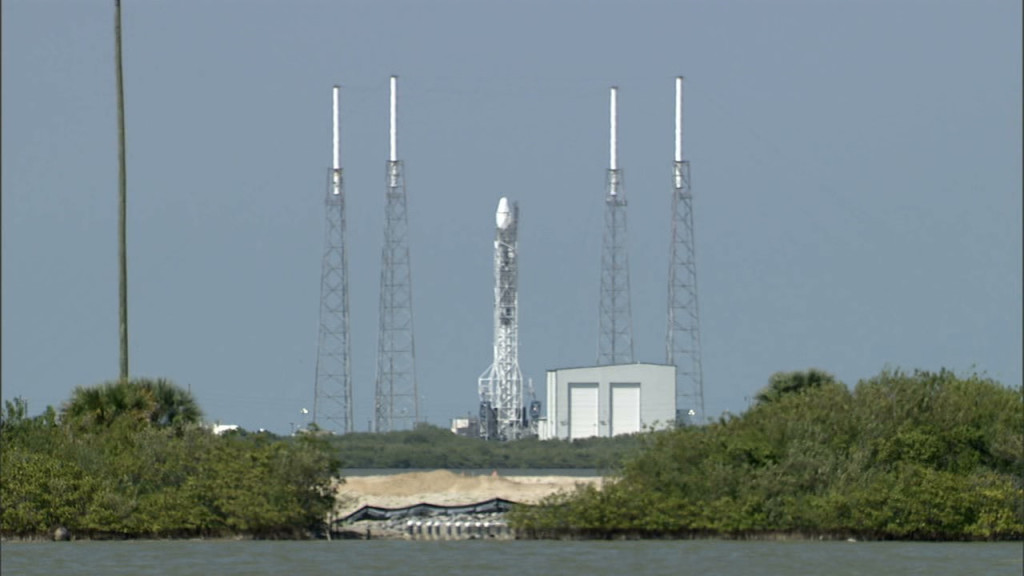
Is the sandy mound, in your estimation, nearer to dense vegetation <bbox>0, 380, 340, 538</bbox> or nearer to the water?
dense vegetation <bbox>0, 380, 340, 538</bbox>

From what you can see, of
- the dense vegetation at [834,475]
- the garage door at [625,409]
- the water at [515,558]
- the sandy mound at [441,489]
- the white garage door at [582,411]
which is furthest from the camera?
the white garage door at [582,411]

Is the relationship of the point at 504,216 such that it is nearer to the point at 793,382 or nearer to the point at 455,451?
the point at 455,451

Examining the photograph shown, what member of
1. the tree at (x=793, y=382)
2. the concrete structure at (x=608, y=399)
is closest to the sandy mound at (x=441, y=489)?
the tree at (x=793, y=382)

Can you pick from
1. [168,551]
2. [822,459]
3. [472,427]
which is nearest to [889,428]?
[822,459]

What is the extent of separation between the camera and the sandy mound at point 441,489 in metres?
63.3

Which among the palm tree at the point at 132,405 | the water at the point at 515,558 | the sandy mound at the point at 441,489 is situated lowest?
the water at the point at 515,558

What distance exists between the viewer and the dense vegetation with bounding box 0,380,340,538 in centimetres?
5103

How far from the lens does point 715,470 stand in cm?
5238

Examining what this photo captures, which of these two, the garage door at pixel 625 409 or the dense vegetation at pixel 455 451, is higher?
the garage door at pixel 625 409

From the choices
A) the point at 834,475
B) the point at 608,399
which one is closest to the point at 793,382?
the point at 834,475

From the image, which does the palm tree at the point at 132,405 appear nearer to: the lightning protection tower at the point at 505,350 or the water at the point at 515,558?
the water at the point at 515,558

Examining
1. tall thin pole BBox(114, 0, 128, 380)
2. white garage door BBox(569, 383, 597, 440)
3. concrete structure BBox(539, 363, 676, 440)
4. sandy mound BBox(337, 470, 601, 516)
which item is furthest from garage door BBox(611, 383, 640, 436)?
tall thin pole BBox(114, 0, 128, 380)

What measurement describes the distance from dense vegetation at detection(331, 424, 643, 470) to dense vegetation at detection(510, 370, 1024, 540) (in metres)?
48.3

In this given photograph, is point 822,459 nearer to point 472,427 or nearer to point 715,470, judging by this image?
point 715,470
